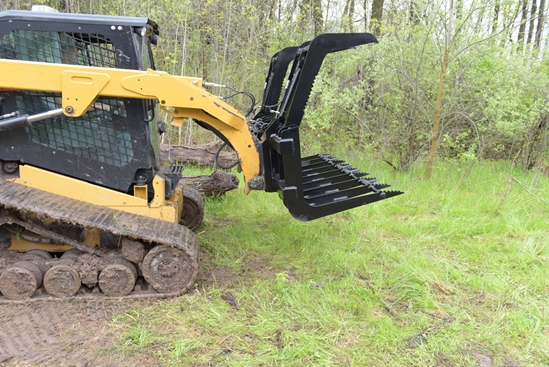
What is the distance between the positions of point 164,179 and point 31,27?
1419mm

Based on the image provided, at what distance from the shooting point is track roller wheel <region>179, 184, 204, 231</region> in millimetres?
4531

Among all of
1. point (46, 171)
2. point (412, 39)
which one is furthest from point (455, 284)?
point (412, 39)

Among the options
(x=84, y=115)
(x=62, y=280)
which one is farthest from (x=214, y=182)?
(x=62, y=280)

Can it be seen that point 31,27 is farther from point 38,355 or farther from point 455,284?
point 455,284

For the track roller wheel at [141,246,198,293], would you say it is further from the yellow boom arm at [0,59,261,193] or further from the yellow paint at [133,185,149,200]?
the yellow boom arm at [0,59,261,193]

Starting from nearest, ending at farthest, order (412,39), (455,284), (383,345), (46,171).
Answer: (383,345)
(46,171)
(455,284)
(412,39)

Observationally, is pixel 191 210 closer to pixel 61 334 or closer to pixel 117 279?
pixel 117 279

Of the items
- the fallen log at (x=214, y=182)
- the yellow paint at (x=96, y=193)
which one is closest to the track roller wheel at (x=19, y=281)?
the yellow paint at (x=96, y=193)

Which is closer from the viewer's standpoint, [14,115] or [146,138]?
[14,115]

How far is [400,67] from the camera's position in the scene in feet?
21.4

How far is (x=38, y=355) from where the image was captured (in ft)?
8.25

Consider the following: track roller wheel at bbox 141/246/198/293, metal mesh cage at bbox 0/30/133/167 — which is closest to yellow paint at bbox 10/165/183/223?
metal mesh cage at bbox 0/30/133/167

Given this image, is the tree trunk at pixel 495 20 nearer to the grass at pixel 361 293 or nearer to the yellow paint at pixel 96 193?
the grass at pixel 361 293

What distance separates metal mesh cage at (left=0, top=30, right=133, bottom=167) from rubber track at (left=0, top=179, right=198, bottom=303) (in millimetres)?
383
